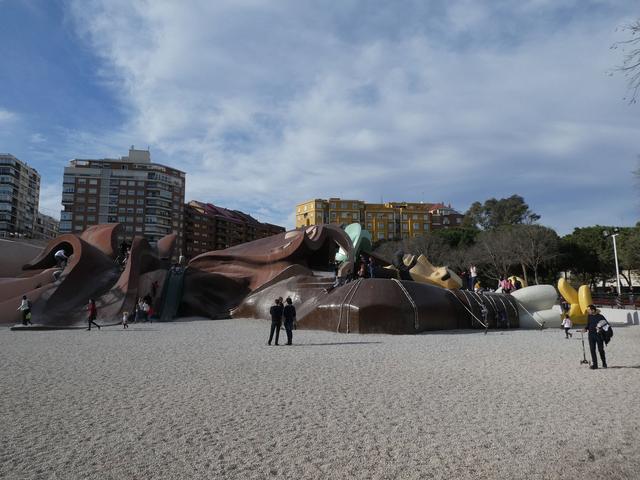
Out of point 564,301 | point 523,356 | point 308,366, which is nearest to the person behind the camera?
point 308,366

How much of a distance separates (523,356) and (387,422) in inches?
268

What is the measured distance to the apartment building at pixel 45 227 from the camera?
10900cm

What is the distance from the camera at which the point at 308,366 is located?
9555mm

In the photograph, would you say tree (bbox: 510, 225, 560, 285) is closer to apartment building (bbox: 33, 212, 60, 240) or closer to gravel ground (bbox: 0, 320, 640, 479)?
gravel ground (bbox: 0, 320, 640, 479)

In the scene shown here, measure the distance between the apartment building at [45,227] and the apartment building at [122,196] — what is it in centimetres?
2759

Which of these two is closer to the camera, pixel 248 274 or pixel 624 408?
pixel 624 408

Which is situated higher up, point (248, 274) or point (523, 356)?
point (248, 274)

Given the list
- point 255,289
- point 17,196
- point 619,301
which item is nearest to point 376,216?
point 17,196

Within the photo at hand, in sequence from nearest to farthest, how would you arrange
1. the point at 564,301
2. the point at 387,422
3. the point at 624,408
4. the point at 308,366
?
the point at 387,422 → the point at 624,408 → the point at 308,366 → the point at 564,301

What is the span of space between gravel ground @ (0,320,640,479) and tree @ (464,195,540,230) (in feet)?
214

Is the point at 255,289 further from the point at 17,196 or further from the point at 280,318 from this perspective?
the point at 17,196

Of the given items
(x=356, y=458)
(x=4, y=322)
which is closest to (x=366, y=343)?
(x=356, y=458)

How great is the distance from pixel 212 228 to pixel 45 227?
5193cm

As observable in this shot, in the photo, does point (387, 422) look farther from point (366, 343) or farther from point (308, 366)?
point (366, 343)
